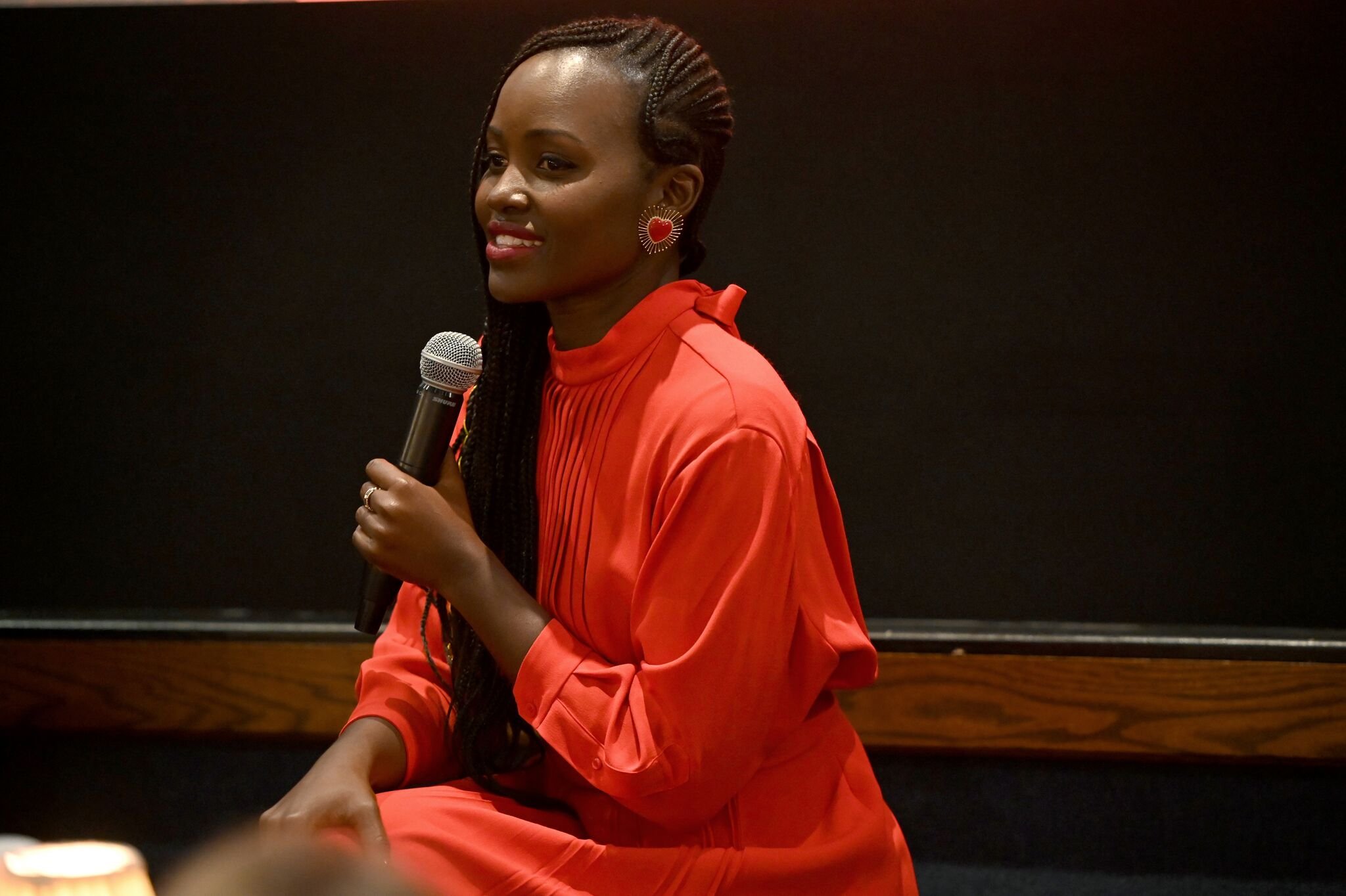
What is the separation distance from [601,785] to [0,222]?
1986 mm

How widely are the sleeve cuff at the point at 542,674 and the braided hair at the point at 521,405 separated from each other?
0.16 metres

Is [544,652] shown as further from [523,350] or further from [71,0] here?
[71,0]

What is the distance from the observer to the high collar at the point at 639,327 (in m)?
1.43

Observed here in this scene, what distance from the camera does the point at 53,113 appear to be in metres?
2.58

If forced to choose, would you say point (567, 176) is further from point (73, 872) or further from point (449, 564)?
point (73, 872)

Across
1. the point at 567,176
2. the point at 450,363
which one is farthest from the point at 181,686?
the point at 567,176

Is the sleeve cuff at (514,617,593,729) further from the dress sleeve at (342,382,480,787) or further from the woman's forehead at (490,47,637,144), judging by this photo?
the woman's forehead at (490,47,637,144)

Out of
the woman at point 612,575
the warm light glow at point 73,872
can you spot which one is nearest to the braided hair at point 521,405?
the woman at point 612,575

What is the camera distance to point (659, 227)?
1450 mm

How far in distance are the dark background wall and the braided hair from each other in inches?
38.4

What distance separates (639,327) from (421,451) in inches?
10.5

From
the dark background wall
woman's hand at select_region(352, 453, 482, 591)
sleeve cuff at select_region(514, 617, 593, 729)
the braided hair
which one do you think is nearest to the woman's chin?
the braided hair

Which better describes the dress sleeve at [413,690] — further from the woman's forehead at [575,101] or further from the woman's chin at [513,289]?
the woman's forehead at [575,101]

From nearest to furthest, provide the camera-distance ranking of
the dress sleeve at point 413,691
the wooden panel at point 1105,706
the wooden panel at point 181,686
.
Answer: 1. the dress sleeve at point 413,691
2. the wooden panel at point 1105,706
3. the wooden panel at point 181,686
